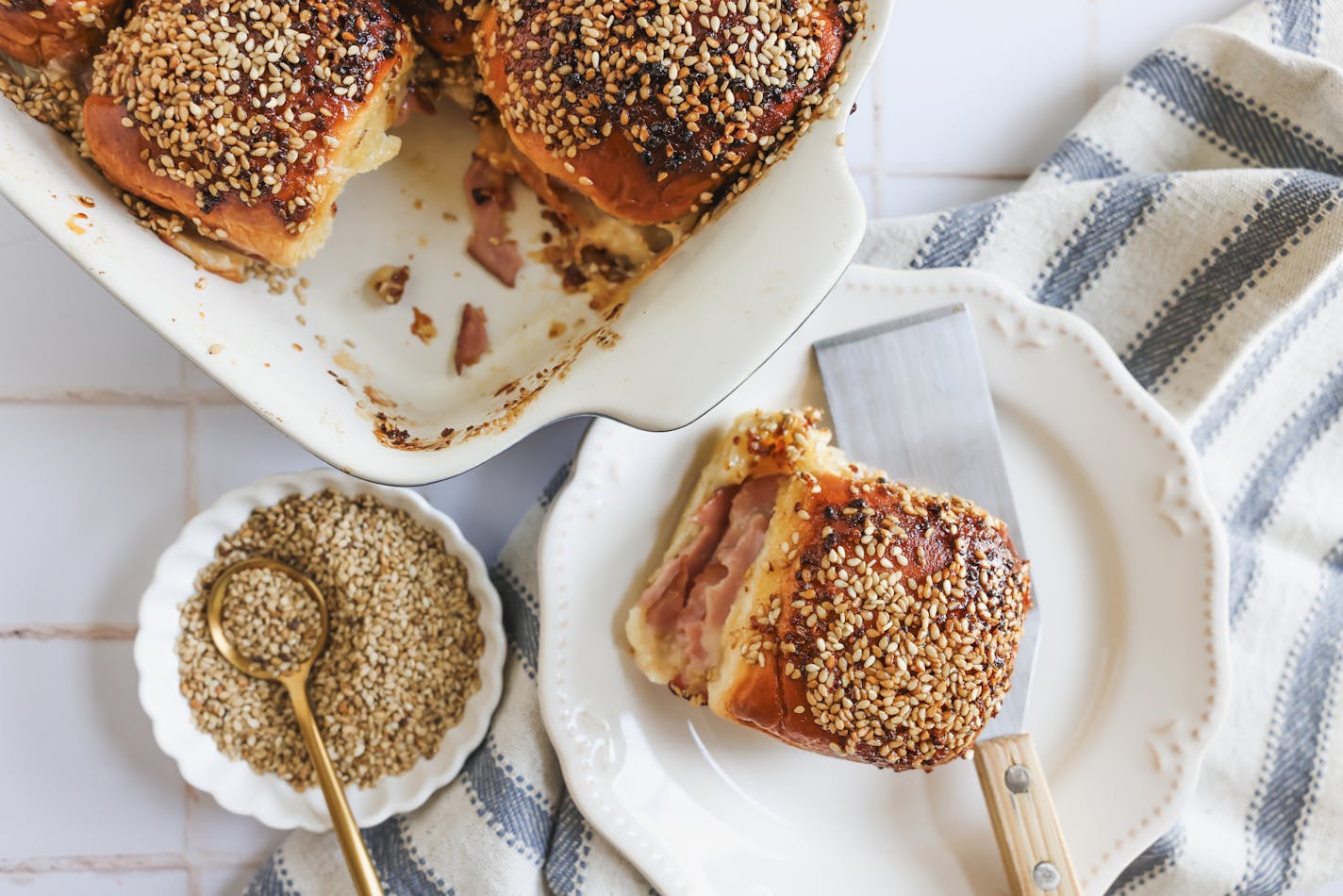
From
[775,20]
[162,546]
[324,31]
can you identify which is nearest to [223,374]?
[324,31]

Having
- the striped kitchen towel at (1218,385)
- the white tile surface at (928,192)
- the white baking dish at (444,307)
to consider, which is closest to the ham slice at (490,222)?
the white baking dish at (444,307)

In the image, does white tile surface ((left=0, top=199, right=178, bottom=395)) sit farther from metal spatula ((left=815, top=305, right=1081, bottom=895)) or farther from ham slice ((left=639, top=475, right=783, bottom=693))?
metal spatula ((left=815, top=305, right=1081, bottom=895))

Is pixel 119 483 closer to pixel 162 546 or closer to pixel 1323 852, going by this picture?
pixel 162 546

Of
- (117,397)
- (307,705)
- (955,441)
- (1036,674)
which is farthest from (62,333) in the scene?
(1036,674)

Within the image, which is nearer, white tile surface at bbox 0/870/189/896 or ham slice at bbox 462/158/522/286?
ham slice at bbox 462/158/522/286

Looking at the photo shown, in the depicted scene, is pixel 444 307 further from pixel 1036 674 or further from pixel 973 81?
pixel 1036 674

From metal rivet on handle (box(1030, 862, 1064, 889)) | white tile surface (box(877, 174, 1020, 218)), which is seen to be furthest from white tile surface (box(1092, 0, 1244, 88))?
metal rivet on handle (box(1030, 862, 1064, 889))
